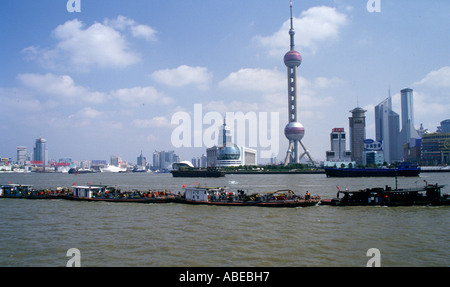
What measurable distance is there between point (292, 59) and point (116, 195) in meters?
165

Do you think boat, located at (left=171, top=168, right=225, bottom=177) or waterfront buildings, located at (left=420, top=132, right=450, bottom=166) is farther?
waterfront buildings, located at (left=420, top=132, right=450, bottom=166)

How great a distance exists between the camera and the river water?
17.3m

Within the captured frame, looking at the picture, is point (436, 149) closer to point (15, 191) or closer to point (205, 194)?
point (205, 194)

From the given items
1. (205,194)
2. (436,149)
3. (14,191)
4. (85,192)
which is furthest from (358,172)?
(14,191)

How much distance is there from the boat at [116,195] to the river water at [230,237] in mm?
6561

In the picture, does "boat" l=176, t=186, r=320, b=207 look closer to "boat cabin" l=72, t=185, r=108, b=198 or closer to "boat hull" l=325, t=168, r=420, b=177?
"boat cabin" l=72, t=185, r=108, b=198

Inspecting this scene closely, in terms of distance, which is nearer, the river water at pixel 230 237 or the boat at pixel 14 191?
the river water at pixel 230 237

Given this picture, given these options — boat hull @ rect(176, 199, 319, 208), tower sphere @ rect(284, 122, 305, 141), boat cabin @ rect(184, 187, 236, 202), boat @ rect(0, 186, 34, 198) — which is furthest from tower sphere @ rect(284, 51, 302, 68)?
boat hull @ rect(176, 199, 319, 208)

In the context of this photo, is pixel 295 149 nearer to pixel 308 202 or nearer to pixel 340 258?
pixel 308 202

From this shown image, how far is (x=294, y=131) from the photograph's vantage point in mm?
190125

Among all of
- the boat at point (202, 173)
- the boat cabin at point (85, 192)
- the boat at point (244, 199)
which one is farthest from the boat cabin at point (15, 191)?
the boat at point (202, 173)

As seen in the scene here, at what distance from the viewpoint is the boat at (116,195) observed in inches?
1614

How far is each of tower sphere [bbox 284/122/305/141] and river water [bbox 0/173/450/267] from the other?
158849 millimetres

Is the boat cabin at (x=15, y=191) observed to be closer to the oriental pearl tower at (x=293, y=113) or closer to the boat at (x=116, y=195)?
the boat at (x=116, y=195)
